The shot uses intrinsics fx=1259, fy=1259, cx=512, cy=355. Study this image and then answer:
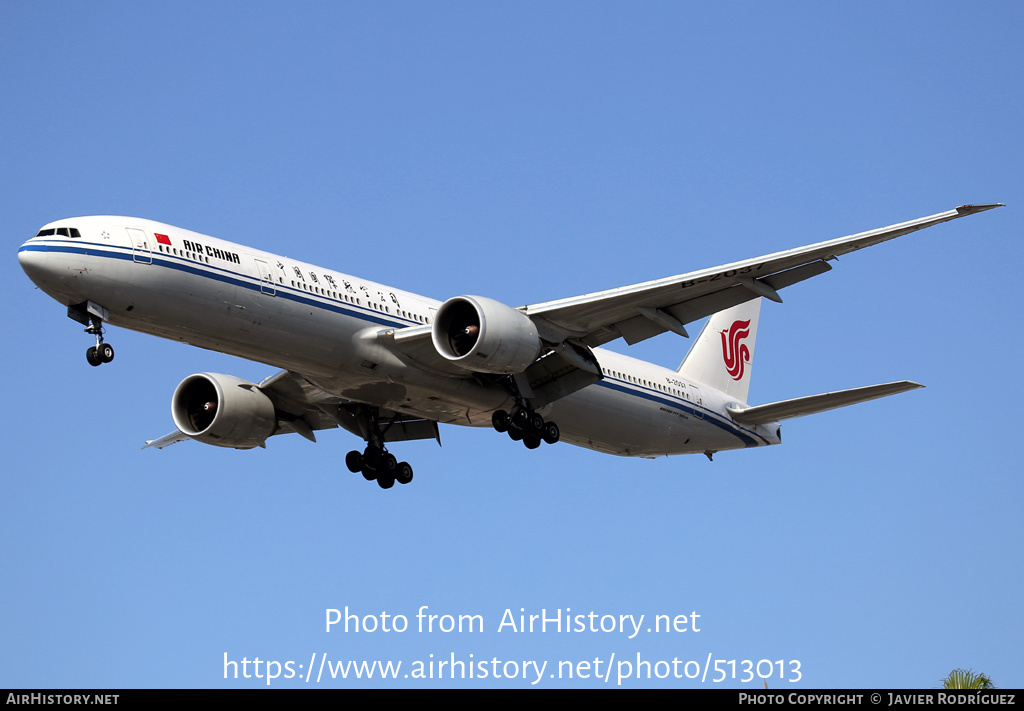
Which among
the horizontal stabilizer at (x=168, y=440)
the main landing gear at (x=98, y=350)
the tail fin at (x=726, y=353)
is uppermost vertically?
the tail fin at (x=726, y=353)

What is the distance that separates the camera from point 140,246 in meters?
25.9

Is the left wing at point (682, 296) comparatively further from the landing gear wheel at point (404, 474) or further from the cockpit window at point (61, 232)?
the cockpit window at point (61, 232)

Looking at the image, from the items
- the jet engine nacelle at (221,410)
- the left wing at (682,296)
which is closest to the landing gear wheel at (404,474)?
the jet engine nacelle at (221,410)

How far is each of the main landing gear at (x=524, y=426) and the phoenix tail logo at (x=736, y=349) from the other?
37.0 feet

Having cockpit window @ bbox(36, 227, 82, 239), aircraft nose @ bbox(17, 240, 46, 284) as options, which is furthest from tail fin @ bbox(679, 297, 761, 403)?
aircraft nose @ bbox(17, 240, 46, 284)

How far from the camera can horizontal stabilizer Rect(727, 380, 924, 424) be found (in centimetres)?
3138

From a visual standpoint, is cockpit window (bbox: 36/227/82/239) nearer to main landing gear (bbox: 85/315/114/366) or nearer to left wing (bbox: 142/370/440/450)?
main landing gear (bbox: 85/315/114/366)

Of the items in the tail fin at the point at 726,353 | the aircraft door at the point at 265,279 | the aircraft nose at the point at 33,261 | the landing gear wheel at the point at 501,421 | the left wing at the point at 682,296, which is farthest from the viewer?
the tail fin at the point at 726,353

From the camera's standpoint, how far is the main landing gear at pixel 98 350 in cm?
2568

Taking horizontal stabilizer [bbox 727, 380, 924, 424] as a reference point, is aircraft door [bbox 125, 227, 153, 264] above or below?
below

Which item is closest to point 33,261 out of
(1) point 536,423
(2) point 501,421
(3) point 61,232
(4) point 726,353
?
(3) point 61,232

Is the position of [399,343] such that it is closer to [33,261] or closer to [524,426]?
[524,426]

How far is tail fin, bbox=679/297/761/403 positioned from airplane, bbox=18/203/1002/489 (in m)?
2.10

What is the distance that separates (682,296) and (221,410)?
1231cm
